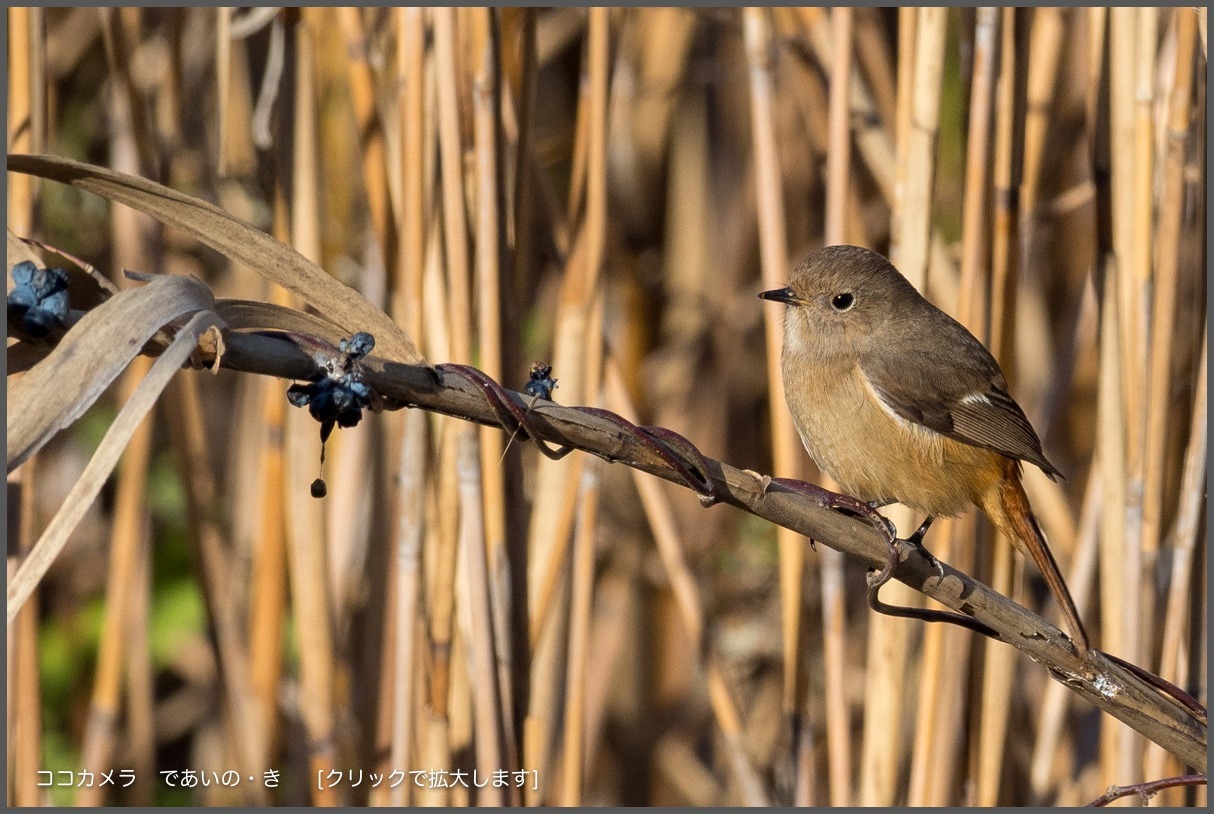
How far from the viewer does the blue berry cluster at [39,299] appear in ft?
2.90

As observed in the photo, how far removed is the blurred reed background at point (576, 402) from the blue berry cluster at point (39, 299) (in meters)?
0.78

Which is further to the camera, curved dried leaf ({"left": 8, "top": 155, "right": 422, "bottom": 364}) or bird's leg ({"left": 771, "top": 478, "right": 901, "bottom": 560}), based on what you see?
bird's leg ({"left": 771, "top": 478, "right": 901, "bottom": 560})

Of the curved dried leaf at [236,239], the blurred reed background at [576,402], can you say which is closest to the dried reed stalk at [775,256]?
the blurred reed background at [576,402]

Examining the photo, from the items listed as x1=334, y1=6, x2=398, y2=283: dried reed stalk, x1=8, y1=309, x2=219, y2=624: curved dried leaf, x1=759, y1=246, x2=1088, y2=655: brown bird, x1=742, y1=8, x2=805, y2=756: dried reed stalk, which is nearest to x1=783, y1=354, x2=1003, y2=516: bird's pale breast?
x1=759, y1=246, x2=1088, y2=655: brown bird

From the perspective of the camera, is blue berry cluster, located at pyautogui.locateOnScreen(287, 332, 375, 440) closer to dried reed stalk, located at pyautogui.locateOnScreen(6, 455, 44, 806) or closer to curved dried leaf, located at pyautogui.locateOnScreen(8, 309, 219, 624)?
Answer: curved dried leaf, located at pyautogui.locateOnScreen(8, 309, 219, 624)

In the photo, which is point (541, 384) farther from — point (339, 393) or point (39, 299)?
point (39, 299)

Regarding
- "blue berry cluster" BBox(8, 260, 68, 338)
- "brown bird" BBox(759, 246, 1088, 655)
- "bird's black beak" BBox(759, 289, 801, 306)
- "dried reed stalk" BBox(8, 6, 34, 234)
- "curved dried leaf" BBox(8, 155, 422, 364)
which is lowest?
"blue berry cluster" BBox(8, 260, 68, 338)

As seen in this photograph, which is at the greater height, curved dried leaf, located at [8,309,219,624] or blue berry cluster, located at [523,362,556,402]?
blue berry cluster, located at [523,362,556,402]

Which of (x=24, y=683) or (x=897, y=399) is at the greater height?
(x=897, y=399)

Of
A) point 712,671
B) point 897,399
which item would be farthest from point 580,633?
point 897,399

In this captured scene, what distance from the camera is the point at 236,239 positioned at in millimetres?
1023

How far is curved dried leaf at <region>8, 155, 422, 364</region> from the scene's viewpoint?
98 cm

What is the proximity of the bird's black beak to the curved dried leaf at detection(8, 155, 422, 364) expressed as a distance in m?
0.91

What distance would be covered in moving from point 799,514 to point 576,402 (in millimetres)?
803
